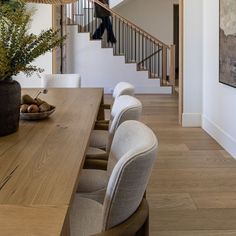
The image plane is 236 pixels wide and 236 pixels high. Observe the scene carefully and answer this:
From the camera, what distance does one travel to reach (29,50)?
192 centimetres

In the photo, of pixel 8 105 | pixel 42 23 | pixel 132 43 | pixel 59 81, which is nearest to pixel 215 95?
pixel 59 81

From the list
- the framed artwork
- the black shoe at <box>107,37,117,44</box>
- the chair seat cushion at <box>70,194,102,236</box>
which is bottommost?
the chair seat cushion at <box>70,194,102,236</box>

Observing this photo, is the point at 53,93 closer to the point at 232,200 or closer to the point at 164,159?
the point at 164,159

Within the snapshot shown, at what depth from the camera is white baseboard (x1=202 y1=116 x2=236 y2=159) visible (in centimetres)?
429

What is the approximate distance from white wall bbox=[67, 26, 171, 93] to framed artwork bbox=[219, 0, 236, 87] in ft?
16.7

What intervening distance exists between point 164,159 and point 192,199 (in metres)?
1.07

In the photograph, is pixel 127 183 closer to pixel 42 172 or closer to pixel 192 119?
pixel 42 172

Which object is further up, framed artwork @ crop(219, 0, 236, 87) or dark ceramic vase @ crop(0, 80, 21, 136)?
framed artwork @ crop(219, 0, 236, 87)

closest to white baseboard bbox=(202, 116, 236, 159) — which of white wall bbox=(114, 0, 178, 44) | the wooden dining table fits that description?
the wooden dining table

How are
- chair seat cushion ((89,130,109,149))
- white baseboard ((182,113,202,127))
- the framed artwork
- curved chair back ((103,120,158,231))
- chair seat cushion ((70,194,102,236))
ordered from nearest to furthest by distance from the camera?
curved chair back ((103,120,158,231)) < chair seat cushion ((70,194,102,236)) < chair seat cushion ((89,130,109,149)) < the framed artwork < white baseboard ((182,113,202,127))

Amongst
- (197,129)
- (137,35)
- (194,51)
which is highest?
(137,35)

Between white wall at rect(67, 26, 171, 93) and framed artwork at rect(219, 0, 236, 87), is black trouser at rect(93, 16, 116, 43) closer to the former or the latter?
white wall at rect(67, 26, 171, 93)

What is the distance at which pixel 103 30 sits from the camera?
9617 mm

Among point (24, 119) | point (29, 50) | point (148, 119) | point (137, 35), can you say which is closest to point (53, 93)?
point (24, 119)
